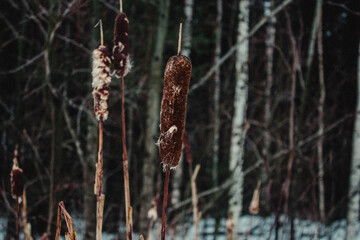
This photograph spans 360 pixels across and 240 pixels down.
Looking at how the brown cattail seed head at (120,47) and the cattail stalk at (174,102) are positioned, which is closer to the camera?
the cattail stalk at (174,102)

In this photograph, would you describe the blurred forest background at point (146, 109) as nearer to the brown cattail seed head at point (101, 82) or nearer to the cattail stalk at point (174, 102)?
the brown cattail seed head at point (101, 82)

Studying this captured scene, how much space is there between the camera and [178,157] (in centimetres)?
80

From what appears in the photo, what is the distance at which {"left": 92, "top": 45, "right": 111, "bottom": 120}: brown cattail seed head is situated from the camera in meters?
1.00

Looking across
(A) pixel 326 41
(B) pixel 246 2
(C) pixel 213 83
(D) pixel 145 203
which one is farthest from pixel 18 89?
(A) pixel 326 41

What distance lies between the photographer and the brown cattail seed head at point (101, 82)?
998mm

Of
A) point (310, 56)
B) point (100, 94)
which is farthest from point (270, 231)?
point (310, 56)

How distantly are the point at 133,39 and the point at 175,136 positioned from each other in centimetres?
554

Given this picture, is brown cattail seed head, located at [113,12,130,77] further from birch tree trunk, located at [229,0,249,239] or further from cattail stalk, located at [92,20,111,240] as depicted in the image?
birch tree trunk, located at [229,0,249,239]

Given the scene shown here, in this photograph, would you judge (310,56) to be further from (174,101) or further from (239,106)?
(174,101)

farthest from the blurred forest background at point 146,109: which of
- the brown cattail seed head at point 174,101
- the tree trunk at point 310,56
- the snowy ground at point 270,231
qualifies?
the brown cattail seed head at point 174,101

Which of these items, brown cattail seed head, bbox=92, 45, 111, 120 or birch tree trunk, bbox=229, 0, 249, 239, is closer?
brown cattail seed head, bbox=92, 45, 111, 120

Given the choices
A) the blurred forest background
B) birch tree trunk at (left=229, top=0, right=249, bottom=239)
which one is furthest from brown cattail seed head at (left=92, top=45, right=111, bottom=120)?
birch tree trunk at (left=229, top=0, right=249, bottom=239)

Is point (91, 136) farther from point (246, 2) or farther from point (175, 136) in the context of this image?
point (175, 136)

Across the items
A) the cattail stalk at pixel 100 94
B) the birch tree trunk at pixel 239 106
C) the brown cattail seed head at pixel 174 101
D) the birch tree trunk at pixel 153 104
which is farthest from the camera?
the birch tree trunk at pixel 239 106
